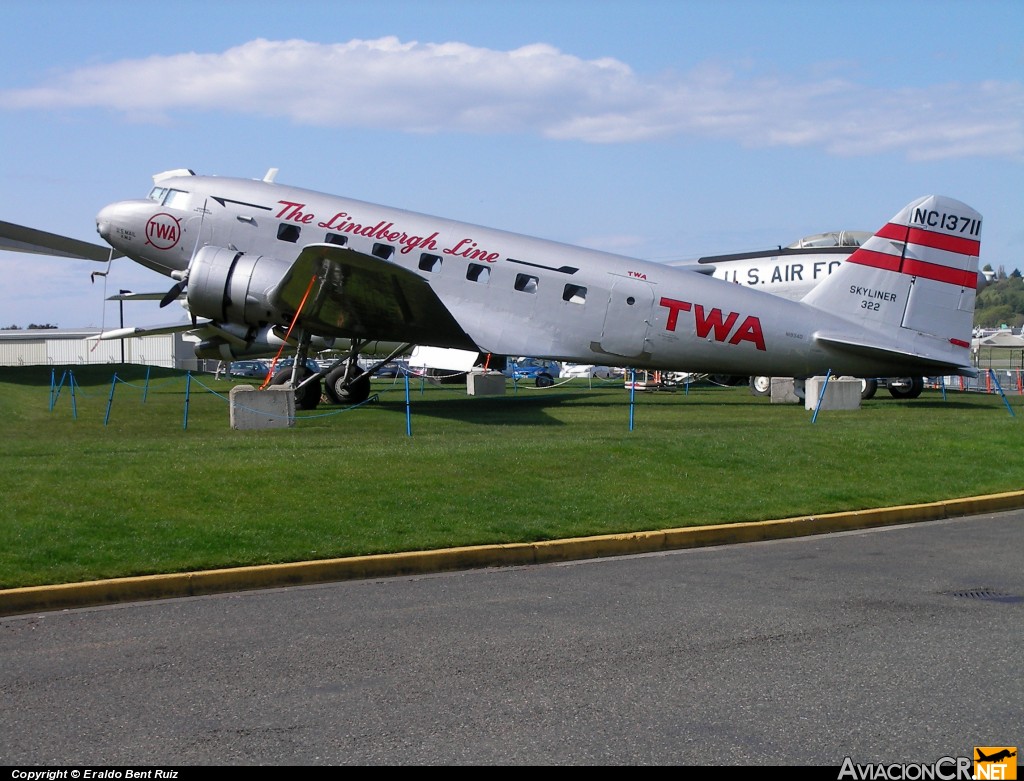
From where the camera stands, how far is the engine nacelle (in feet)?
71.8

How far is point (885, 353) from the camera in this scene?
23.5 meters

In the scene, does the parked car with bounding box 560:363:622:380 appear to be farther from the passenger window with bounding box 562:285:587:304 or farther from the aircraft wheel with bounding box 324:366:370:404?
the passenger window with bounding box 562:285:587:304

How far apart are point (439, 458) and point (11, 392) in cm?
2618

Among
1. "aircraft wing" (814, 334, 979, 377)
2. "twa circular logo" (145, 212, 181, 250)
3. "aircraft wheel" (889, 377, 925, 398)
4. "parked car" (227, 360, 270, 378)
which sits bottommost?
"parked car" (227, 360, 270, 378)

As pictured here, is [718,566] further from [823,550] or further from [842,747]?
[842,747]

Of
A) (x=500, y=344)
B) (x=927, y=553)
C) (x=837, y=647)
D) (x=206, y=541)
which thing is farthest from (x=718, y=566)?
(x=500, y=344)

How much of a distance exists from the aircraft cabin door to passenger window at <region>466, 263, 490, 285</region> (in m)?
2.78

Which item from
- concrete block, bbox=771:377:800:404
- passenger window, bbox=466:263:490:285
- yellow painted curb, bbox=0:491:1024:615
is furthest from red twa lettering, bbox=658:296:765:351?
yellow painted curb, bbox=0:491:1024:615

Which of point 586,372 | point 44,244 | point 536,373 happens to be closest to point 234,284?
point 44,244

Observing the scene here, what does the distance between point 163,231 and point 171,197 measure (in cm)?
80

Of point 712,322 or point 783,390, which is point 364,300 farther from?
point 783,390

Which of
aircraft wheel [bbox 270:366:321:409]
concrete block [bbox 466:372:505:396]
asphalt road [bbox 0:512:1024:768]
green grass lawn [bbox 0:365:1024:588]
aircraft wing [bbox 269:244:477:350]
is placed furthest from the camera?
concrete block [bbox 466:372:505:396]

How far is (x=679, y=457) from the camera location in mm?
14594

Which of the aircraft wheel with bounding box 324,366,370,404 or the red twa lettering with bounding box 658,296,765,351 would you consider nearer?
the red twa lettering with bounding box 658,296,765,351
